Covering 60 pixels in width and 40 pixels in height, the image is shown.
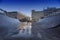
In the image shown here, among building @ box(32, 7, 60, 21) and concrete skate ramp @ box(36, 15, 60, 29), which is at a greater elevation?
building @ box(32, 7, 60, 21)

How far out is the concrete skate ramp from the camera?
124 cm

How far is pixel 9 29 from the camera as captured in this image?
116cm

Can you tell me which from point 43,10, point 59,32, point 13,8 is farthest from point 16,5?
point 59,32

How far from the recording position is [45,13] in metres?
1.26

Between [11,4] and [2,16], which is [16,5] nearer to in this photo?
[11,4]

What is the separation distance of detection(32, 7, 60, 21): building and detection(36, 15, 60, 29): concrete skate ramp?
0.04m

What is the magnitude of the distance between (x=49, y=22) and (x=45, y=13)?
10 centimetres

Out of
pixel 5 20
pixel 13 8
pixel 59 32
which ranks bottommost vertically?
pixel 59 32

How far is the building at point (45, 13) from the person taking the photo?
3.95 feet

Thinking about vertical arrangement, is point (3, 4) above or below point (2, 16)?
above

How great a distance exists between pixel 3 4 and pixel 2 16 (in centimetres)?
12

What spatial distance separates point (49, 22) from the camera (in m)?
1.28

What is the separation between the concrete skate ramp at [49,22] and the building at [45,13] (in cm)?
4

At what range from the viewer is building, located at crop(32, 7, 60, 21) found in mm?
1204
